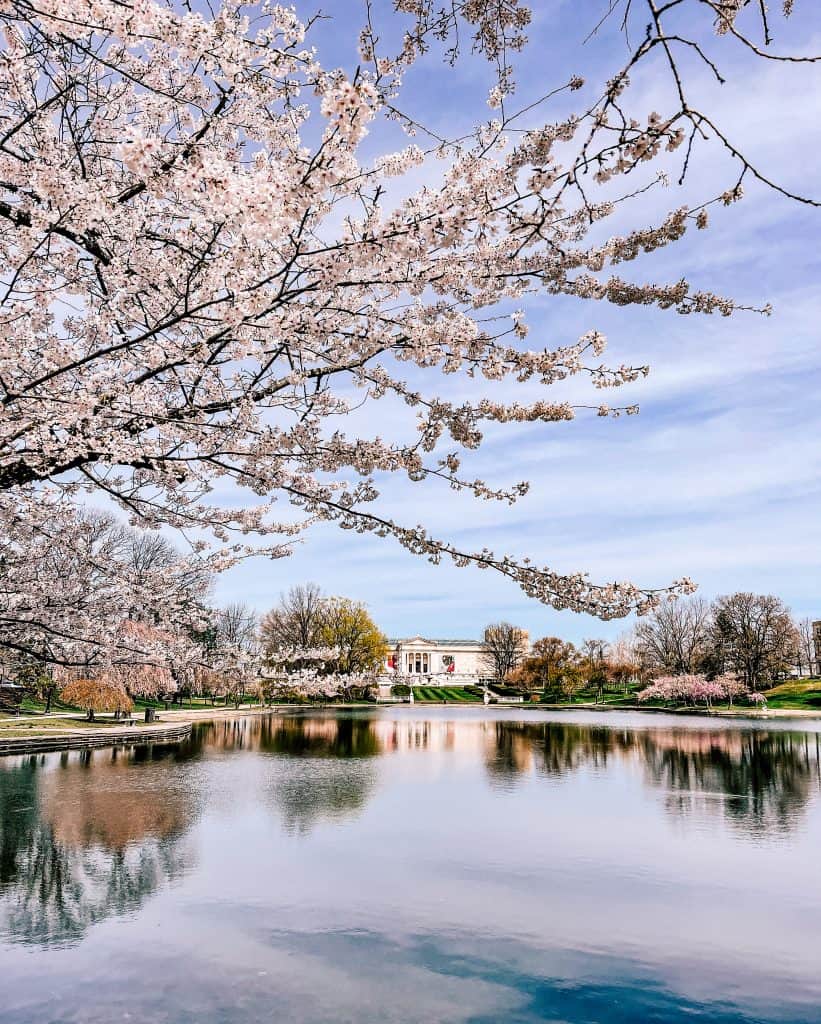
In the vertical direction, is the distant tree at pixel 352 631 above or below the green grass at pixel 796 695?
above

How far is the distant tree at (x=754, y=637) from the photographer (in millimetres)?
60406

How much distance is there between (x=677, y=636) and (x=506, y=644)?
3608 centimetres

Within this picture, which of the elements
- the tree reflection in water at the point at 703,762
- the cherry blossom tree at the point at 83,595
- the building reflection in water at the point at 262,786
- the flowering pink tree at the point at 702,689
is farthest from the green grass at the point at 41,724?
the flowering pink tree at the point at 702,689

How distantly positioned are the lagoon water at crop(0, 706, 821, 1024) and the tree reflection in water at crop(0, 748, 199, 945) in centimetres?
5

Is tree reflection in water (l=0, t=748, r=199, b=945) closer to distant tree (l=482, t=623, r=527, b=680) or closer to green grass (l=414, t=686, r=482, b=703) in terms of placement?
green grass (l=414, t=686, r=482, b=703)

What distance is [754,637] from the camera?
199 feet

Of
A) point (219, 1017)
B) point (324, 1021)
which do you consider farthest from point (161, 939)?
point (324, 1021)

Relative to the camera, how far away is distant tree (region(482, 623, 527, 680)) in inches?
3880

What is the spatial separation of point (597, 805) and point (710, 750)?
13515 millimetres

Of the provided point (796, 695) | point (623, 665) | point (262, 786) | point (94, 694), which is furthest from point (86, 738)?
point (623, 665)

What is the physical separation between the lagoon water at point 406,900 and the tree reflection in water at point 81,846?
0.05m

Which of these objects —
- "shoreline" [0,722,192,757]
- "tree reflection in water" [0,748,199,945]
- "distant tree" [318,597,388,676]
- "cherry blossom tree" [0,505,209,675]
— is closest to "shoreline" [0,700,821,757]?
"shoreline" [0,722,192,757]

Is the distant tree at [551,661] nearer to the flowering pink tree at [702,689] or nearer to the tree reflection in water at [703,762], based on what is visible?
the flowering pink tree at [702,689]

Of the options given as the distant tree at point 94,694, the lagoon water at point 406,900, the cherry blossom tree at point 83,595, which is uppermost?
the cherry blossom tree at point 83,595
